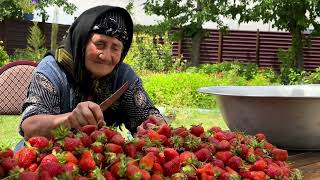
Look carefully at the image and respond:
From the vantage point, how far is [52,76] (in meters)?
2.01

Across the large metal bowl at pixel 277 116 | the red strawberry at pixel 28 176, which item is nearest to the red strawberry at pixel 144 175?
the red strawberry at pixel 28 176

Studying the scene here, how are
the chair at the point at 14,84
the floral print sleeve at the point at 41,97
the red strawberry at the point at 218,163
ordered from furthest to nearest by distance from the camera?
1. the chair at the point at 14,84
2. the floral print sleeve at the point at 41,97
3. the red strawberry at the point at 218,163

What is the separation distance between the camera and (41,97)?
1.95 meters

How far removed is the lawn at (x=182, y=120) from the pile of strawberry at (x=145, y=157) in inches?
166

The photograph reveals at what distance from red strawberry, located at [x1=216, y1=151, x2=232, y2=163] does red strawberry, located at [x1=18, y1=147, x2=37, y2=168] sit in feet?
1.56

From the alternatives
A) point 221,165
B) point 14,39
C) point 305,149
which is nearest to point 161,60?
point 14,39

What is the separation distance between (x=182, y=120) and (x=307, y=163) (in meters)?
5.34

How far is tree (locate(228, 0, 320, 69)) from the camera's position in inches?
459

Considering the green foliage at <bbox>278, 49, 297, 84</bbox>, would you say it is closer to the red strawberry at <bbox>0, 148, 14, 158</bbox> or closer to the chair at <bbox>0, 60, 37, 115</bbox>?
→ the chair at <bbox>0, 60, 37, 115</bbox>

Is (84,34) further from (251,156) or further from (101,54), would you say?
(251,156)

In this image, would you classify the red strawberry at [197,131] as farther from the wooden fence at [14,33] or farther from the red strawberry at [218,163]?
the wooden fence at [14,33]

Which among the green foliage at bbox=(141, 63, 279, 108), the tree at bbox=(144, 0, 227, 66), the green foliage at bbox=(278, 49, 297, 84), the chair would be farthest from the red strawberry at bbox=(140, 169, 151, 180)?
the tree at bbox=(144, 0, 227, 66)

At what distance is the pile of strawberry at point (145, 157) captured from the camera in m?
1.12

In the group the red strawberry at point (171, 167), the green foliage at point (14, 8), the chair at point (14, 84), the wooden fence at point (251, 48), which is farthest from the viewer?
the wooden fence at point (251, 48)
